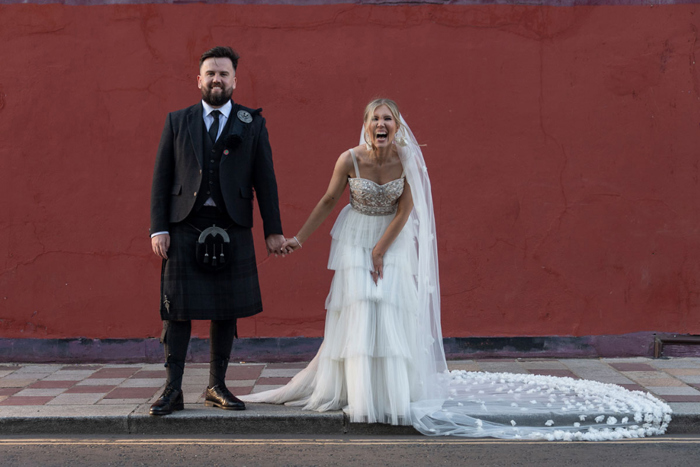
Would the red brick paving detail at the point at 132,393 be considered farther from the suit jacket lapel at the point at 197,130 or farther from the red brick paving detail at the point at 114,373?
the suit jacket lapel at the point at 197,130

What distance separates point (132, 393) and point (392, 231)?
7.08 ft

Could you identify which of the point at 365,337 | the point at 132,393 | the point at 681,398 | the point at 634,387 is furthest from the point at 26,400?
the point at 681,398

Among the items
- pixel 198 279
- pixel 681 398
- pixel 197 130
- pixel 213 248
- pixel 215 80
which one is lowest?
pixel 681 398

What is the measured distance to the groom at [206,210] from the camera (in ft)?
15.0

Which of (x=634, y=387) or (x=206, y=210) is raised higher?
(x=206, y=210)

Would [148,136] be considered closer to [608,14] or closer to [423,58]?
[423,58]

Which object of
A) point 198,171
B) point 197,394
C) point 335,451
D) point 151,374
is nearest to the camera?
point 335,451

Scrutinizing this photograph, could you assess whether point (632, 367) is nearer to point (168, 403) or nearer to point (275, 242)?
point (275, 242)

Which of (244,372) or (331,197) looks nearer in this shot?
(331,197)

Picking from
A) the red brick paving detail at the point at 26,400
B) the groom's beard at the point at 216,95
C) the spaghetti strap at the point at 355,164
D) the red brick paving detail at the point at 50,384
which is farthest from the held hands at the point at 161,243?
the red brick paving detail at the point at 50,384

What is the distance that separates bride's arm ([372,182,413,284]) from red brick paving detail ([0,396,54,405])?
2.36 metres

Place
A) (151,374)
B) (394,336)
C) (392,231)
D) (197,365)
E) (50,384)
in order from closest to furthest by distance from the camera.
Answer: (394,336) → (392,231) → (50,384) → (151,374) → (197,365)

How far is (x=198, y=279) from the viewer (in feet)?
15.2

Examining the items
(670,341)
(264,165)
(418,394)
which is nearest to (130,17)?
(264,165)
